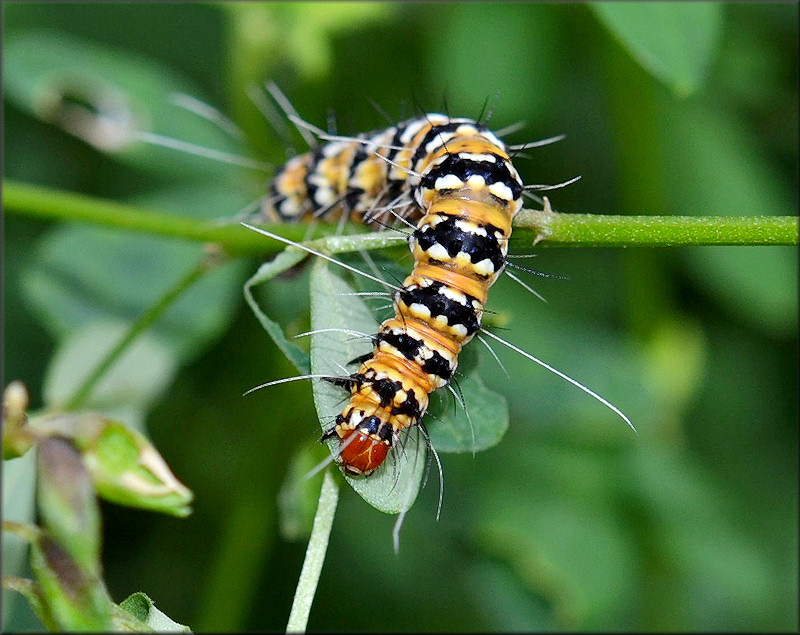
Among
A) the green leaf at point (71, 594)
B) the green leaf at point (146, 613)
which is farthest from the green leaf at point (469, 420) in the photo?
the green leaf at point (71, 594)

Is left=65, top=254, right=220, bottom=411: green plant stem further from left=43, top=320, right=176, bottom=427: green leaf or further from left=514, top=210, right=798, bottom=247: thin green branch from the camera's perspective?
left=514, top=210, right=798, bottom=247: thin green branch

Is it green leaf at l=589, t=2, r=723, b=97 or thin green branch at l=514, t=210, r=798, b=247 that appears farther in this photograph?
green leaf at l=589, t=2, r=723, b=97

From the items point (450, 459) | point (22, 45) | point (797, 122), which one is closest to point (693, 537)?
point (450, 459)

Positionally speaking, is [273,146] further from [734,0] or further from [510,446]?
[734,0]

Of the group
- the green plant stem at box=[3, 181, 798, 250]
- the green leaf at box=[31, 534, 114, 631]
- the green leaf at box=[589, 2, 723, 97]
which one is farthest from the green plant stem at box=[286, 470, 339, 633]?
the green leaf at box=[589, 2, 723, 97]

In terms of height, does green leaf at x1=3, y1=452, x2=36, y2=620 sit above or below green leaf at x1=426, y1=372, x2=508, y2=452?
below

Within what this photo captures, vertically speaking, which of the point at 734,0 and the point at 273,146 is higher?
the point at 734,0
